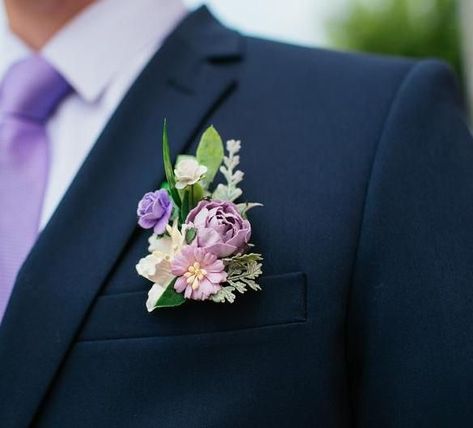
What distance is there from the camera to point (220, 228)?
40.4 inches

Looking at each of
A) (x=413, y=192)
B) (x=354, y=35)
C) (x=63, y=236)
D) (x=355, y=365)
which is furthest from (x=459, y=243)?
(x=354, y=35)

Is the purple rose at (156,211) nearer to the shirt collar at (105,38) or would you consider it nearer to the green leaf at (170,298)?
the green leaf at (170,298)

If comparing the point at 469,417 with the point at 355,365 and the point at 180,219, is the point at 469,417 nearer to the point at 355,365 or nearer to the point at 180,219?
the point at 355,365

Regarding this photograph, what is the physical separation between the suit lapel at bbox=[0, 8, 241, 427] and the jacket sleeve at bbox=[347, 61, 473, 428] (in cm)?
27

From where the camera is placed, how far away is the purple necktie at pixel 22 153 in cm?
118

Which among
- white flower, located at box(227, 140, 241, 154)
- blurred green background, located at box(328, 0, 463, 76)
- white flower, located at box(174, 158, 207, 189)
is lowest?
white flower, located at box(174, 158, 207, 189)

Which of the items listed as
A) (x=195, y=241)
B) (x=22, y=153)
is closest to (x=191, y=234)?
(x=195, y=241)

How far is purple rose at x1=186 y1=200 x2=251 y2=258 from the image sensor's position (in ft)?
3.34

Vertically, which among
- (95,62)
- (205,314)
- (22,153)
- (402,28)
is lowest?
(205,314)

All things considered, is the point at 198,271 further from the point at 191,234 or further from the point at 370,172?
the point at 370,172

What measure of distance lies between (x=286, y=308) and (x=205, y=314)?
9cm

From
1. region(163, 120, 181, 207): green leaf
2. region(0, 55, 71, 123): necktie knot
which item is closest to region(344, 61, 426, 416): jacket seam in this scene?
region(163, 120, 181, 207): green leaf

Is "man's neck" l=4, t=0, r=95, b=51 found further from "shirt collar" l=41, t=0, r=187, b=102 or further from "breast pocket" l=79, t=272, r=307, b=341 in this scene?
"breast pocket" l=79, t=272, r=307, b=341

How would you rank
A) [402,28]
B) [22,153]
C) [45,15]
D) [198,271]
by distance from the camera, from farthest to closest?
[402,28]
[45,15]
[22,153]
[198,271]
